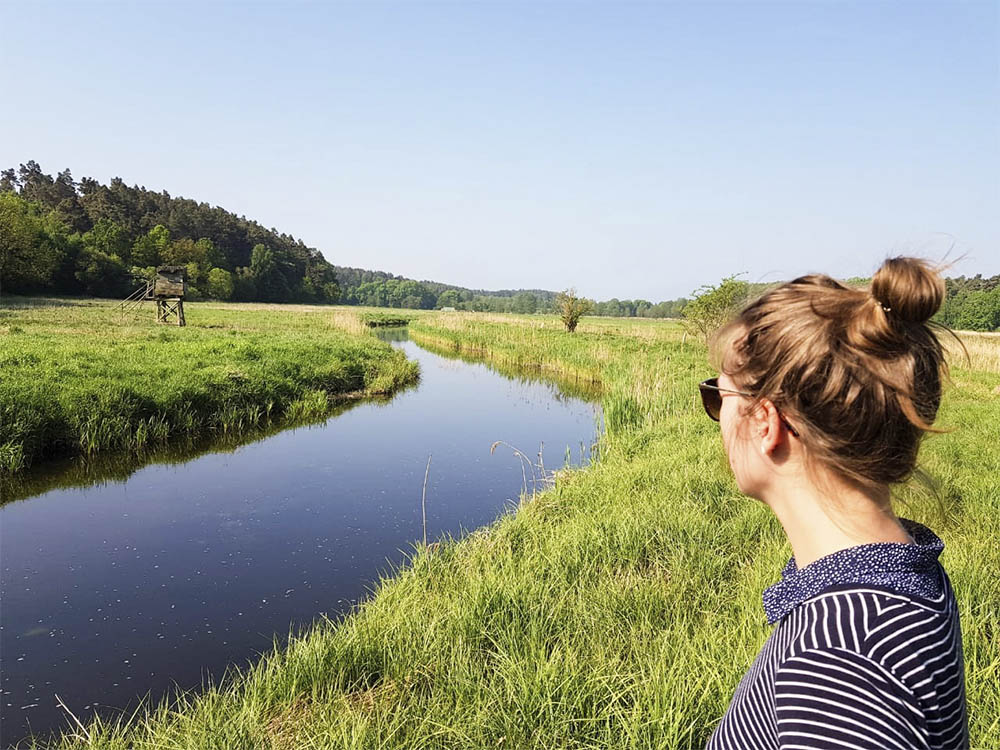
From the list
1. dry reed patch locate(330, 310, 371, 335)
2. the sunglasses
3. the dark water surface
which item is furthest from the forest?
the sunglasses

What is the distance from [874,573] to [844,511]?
157 mm

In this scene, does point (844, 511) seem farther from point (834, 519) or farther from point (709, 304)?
point (709, 304)

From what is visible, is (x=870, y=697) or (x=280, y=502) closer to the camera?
(x=870, y=697)

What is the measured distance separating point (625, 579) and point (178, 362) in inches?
434

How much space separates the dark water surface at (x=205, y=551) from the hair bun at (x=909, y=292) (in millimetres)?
4477

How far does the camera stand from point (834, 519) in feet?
3.23

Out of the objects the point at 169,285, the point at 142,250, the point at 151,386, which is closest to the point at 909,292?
the point at 151,386

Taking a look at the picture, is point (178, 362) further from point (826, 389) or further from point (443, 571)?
point (826, 389)

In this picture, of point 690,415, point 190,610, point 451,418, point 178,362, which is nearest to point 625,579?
point 190,610

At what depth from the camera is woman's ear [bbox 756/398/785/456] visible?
1.03m

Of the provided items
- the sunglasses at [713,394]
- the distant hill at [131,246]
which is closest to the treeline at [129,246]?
the distant hill at [131,246]

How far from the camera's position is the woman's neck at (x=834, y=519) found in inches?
37.4

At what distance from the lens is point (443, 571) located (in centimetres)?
459

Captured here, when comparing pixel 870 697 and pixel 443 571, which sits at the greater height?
pixel 870 697
